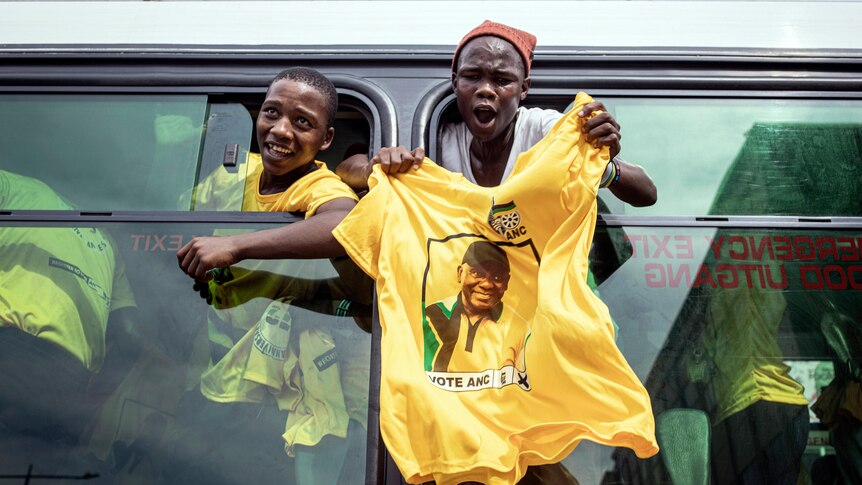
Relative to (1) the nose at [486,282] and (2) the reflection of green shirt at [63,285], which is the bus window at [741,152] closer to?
(1) the nose at [486,282]

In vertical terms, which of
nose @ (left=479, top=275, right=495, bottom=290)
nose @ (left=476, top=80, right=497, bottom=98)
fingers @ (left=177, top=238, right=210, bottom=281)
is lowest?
nose @ (left=479, top=275, right=495, bottom=290)

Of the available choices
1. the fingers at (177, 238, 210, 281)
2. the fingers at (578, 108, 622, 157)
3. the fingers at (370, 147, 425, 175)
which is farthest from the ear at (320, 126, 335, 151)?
the fingers at (578, 108, 622, 157)

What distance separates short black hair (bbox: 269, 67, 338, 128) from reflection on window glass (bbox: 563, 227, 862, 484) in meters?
0.86

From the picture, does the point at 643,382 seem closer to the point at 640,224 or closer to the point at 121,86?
the point at 640,224

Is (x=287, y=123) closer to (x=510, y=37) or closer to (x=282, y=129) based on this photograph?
(x=282, y=129)

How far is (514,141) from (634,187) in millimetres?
383

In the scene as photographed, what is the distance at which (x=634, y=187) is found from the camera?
6.87ft

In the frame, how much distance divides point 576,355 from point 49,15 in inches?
76.7

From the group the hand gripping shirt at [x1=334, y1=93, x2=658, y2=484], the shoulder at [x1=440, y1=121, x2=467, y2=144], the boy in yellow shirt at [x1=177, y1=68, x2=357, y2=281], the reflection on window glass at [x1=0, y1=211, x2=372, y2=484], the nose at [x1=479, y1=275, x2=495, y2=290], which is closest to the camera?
the hand gripping shirt at [x1=334, y1=93, x2=658, y2=484]

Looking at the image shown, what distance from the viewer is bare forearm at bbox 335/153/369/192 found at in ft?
7.41

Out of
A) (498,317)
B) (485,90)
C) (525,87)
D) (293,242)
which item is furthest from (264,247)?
(525,87)

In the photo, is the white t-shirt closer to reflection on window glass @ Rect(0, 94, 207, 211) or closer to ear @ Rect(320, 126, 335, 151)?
ear @ Rect(320, 126, 335, 151)

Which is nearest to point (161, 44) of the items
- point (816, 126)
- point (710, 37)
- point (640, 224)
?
point (640, 224)

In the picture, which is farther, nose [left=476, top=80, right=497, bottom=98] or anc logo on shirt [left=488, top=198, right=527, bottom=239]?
nose [left=476, top=80, right=497, bottom=98]
